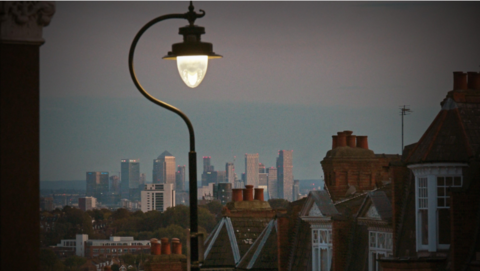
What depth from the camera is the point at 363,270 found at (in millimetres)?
33000

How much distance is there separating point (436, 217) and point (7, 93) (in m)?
18.7

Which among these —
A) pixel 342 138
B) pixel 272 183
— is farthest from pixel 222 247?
pixel 272 183

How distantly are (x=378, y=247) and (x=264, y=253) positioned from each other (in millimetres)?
8863

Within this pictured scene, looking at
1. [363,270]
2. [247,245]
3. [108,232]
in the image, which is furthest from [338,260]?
[108,232]

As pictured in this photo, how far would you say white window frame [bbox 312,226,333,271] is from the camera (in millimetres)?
35031

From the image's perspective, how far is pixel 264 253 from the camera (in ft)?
134

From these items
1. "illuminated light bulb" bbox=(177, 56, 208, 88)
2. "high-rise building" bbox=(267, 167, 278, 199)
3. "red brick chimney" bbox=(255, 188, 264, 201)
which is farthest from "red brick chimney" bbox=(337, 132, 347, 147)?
"high-rise building" bbox=(267, 167, 278, 199)

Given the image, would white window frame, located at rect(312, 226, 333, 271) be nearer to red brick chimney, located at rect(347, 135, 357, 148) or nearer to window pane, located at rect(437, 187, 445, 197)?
window pane, located at rect(437, 187, 445, 197)

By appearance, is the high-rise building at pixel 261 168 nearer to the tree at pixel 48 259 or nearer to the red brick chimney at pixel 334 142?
the tree at pixel 48 259

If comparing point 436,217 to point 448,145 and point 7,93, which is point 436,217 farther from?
point 7,93

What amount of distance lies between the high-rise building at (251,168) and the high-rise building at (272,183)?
181 centimetres

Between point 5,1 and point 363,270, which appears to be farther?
point 363,270

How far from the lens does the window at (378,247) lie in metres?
31.9

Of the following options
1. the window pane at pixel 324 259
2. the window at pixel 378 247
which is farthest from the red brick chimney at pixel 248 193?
the window at pixel 378 247
